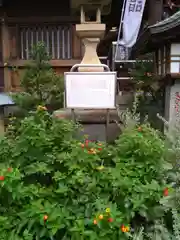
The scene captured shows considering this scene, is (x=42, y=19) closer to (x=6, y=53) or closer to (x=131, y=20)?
(x=6, y=53)

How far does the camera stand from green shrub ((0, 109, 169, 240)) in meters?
2.14

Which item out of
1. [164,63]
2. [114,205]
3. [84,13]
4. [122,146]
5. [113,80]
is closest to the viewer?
[114,205]

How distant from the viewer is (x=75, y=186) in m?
2.29

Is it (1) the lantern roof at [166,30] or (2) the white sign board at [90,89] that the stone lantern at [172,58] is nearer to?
(1) the lantern roof at [166,30]

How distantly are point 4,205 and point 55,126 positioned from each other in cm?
79

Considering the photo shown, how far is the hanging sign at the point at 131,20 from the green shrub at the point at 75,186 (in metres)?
6.55

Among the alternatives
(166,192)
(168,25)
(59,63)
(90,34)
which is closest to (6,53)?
(59,63)

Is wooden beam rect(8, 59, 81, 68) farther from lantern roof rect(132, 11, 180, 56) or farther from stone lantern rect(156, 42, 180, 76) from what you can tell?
stone lantern rect(156, 42, 180, 76)

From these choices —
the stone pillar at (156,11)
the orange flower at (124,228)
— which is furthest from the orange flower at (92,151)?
the stone pillar at (156,11)

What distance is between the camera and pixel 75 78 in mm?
4102

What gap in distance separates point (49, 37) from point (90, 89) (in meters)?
5.37

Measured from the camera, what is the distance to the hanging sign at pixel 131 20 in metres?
8.48

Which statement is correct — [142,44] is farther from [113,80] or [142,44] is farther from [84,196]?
[84,196]

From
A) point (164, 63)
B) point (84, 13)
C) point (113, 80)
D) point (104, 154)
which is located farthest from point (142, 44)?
point (104, 154)
